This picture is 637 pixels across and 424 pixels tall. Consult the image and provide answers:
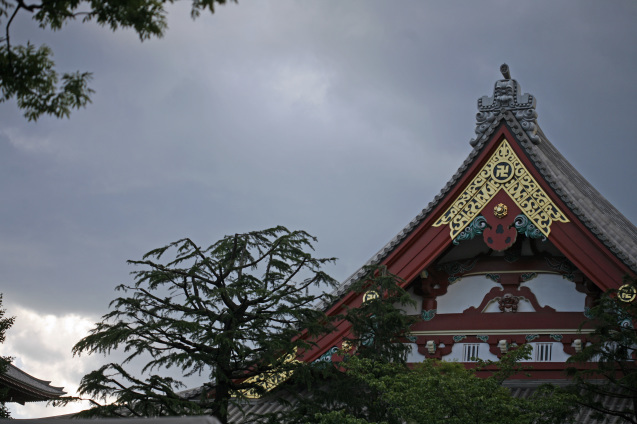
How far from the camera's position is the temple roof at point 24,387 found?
19.0 m

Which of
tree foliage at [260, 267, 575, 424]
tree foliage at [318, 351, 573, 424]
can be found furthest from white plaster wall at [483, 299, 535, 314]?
tree foliage at [318, 351, 573, 424]

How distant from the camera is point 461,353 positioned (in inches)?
621

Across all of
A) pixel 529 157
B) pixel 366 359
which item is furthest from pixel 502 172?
pixel 366 359

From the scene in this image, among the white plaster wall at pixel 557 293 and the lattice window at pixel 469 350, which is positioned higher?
the white plaster wall at pixel 557 293

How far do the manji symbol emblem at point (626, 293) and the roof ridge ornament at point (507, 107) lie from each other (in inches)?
130

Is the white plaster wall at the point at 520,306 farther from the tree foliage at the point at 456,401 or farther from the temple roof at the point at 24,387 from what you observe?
the temple roof at the point at 24,387

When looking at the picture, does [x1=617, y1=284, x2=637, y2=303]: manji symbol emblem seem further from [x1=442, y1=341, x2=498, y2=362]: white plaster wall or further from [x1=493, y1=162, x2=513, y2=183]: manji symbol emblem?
[x1=493, y1=162, x2=513, y2=183]: manji symbol emblem

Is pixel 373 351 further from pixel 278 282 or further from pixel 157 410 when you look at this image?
pixel 157 410

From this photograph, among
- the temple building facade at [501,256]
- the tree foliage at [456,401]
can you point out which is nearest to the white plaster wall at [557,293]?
the temple building facade at [501,256]

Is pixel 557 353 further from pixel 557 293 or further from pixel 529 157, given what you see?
pixel 529 157

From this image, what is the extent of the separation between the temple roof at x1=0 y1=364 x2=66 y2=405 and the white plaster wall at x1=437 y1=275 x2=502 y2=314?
8619 mm

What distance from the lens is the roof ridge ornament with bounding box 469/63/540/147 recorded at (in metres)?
16.2

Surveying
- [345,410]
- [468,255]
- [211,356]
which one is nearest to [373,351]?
[345,410]

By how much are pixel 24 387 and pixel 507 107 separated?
11547mm
